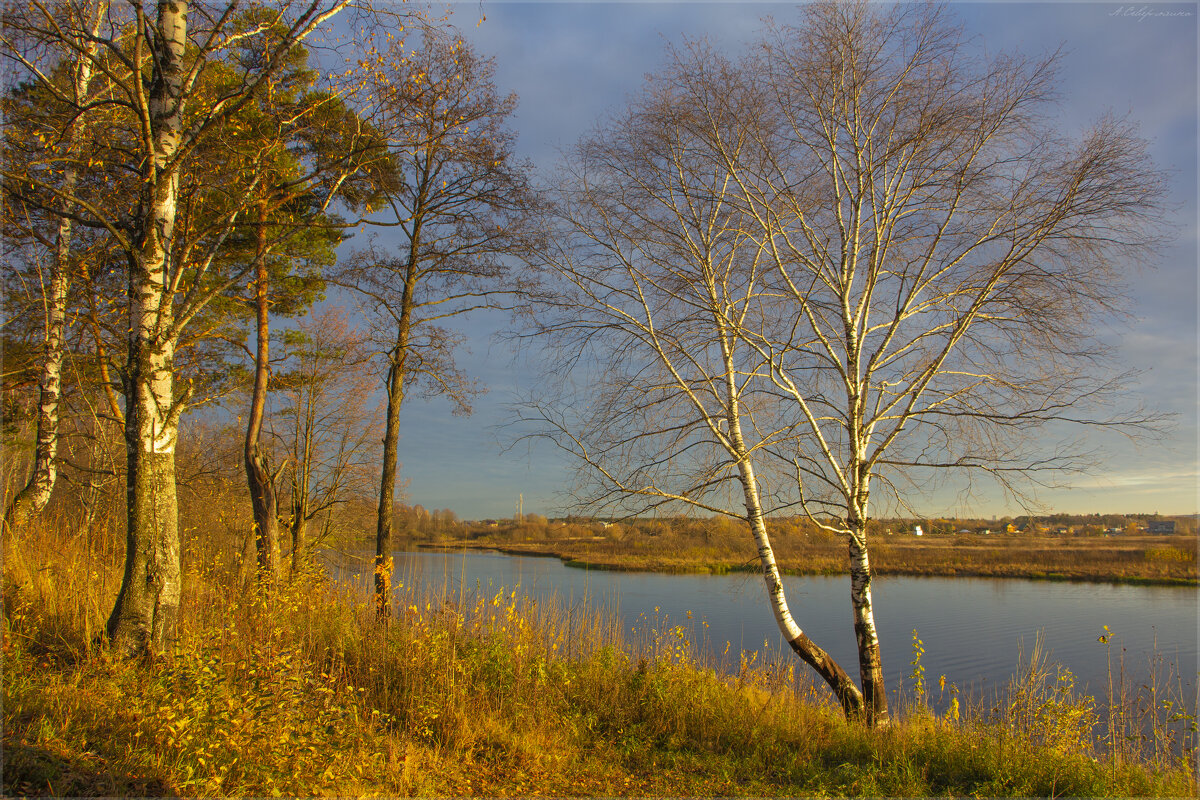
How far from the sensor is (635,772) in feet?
14.3

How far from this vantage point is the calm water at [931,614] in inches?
410

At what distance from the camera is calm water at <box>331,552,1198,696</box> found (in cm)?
1041

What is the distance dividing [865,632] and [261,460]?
848 cm

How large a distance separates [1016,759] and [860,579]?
163cm

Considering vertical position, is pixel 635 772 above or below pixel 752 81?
below

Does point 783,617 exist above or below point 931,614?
above

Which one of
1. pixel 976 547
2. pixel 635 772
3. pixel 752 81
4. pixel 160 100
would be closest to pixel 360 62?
pixel 160 100

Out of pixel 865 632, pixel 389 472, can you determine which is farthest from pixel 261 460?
pixel 865 632

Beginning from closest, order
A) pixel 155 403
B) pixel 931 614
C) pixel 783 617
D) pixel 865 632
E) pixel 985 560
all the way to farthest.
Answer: pixel 155 403
pixel 865 632
pixel 783 617
pixel 931 614
pixel 985 560

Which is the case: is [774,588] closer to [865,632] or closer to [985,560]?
[865,632]

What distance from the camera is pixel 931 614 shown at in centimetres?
1906

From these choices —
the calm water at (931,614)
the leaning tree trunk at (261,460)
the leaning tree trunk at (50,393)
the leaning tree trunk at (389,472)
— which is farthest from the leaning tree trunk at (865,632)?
the leaning tree trunk at (50,393)

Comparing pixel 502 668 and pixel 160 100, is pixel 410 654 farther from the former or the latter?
pixel 160 100

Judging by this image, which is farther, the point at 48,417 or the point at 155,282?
the point at 48,417
